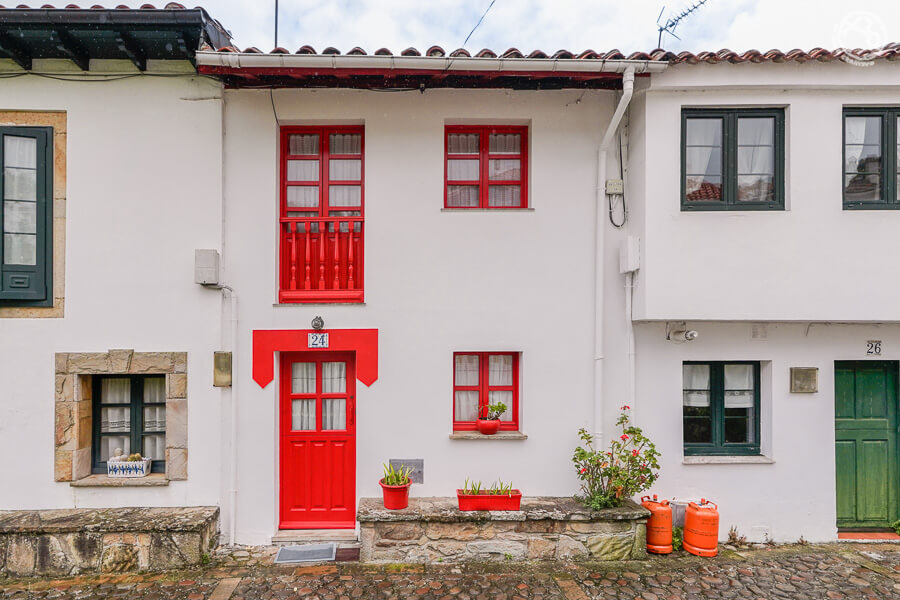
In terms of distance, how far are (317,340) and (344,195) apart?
70.2 inches

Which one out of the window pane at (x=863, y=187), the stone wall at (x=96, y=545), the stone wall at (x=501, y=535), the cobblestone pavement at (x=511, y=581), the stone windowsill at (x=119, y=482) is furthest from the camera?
the window pane at (x=863, y=187)

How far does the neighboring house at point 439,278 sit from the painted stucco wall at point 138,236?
0.03 meters

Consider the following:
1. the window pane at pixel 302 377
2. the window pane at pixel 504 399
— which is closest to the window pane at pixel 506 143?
the window pane at pixel 504 399

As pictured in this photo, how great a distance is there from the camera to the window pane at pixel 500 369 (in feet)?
19.9

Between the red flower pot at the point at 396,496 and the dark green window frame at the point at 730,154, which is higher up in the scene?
the dark green window frame at the point at 730,154

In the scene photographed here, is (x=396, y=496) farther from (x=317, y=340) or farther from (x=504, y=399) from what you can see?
(x=317, y=340)

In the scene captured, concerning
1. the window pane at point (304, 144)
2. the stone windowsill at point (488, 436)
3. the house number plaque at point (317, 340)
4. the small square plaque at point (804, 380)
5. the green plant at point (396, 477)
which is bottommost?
the green plant at point (396, 477)

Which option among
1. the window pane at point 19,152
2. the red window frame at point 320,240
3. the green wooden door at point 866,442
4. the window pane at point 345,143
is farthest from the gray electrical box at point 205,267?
the green wooden door at point 866,442

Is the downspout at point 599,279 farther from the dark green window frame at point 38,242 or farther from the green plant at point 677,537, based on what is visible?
the dark green window frame at point 38,242

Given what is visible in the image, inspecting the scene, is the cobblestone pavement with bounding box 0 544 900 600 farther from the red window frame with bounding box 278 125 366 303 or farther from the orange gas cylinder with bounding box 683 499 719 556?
the red window frame with bounding box 278 125 366 303

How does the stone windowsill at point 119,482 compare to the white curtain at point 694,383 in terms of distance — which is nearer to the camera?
the stone windowsill at point 119,482

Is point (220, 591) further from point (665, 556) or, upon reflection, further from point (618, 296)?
point (618, 296)

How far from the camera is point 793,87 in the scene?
5.49 m

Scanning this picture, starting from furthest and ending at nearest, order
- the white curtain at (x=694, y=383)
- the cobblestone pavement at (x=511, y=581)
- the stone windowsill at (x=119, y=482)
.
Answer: the white curtain at (x=694, y=383)
the stone windowsill at (x=119, y=482)
the cobblestone pavement at (x=511, y=581)
